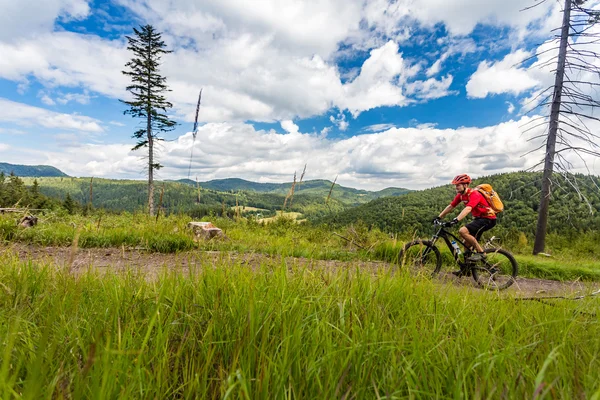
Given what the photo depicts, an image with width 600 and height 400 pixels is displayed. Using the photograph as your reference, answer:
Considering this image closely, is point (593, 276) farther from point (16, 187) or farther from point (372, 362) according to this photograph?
point (16, 187)

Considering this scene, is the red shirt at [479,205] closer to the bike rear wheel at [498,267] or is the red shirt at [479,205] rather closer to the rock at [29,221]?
the bike rear wheel at [498,267]

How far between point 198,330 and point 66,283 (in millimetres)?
1202

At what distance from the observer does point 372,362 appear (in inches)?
55.2

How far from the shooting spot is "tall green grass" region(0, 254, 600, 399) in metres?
1.15

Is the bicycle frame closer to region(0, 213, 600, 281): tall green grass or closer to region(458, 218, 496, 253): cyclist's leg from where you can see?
region(458, 218, 496, 253): cyclist's leg

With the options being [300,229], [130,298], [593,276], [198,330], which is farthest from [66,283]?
[593,276]

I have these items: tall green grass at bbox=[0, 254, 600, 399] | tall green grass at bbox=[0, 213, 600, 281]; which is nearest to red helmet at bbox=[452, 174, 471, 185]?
tall green grass at bbox=[0, 213, 600, 281]

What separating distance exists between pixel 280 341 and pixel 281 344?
227mm

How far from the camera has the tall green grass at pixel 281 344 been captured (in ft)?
3.76

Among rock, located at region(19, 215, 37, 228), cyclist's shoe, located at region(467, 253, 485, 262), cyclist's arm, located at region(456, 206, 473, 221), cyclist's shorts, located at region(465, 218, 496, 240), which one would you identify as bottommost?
cyclist's shoe, located at region(467, 253, 485, 262)

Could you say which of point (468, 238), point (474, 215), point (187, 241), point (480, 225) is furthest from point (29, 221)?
point (480, 225)

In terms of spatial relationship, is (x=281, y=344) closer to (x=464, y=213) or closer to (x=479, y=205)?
(x=464, y=213)

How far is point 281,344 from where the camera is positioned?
1391 mm

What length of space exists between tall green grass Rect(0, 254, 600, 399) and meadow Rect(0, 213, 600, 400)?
1cm
